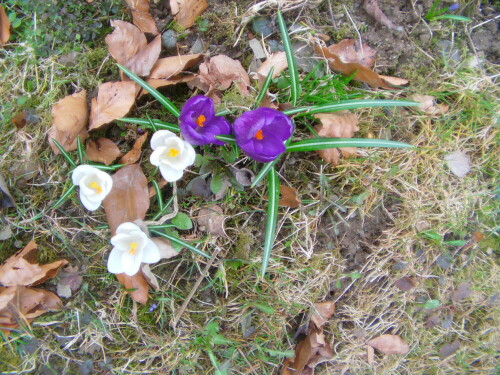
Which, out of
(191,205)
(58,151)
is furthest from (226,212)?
(58,151)

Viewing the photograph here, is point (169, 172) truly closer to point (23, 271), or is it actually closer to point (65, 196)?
point (65, 196)

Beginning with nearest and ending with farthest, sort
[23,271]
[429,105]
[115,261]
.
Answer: [115,261]
[23,271]
[429,105]

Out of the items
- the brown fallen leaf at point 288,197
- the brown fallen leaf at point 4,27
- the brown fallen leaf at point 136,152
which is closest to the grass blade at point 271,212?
the brown fallen leaf at point 288,197

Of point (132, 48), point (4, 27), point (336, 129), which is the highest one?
point (4, 27)

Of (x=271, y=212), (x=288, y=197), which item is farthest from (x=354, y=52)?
(x=271, y=212)

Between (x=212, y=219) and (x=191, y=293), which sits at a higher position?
(x=212, y=219)

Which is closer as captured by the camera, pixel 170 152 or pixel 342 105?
pixel 170 152

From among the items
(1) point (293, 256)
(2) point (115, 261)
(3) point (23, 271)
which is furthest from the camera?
(1) point (293, 256)

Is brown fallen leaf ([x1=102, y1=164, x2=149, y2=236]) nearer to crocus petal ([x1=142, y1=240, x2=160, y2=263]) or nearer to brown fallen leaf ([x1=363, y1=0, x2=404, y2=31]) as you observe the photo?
crocus petal ([x1=142, y1=240, x2=160, y2=263])

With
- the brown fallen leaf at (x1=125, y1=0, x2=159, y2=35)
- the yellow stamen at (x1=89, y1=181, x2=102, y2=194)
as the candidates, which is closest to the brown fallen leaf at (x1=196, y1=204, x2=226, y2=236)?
the yellow stamen at (x1=89, y1=181, x2=102, y2=194)
